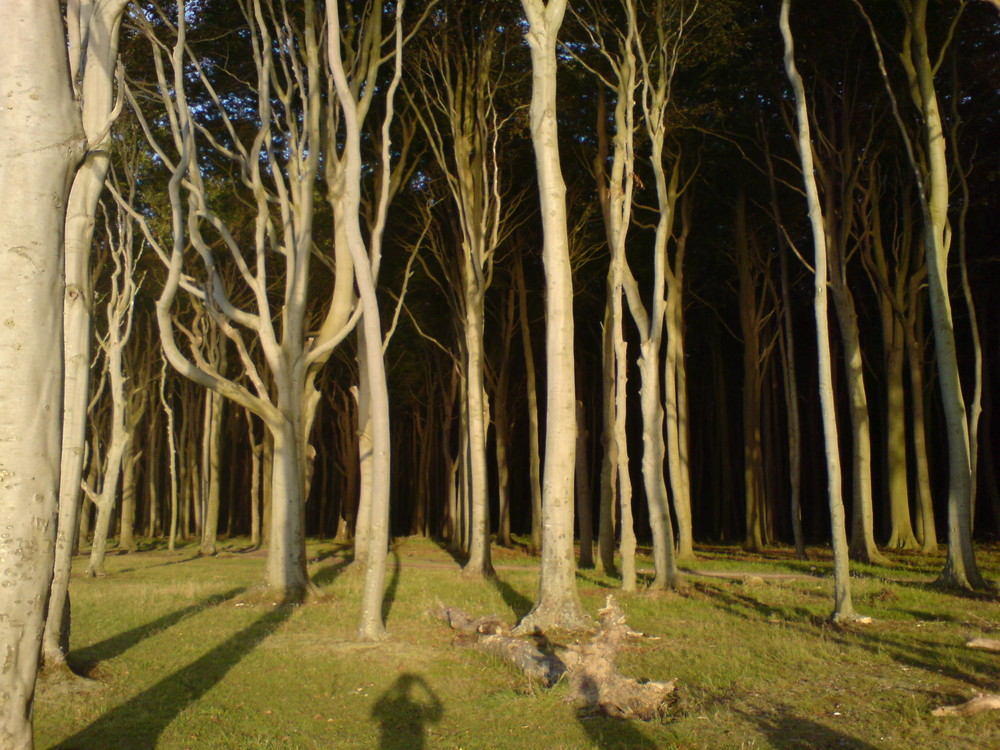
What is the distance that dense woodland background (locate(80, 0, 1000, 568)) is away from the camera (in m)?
17.6

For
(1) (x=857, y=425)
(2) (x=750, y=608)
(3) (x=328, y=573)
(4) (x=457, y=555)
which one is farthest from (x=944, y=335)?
(4) (x=457, y=555)

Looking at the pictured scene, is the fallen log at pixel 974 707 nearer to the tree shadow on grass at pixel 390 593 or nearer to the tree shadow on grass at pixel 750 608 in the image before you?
the tree shadow on grass at pixel 750 608

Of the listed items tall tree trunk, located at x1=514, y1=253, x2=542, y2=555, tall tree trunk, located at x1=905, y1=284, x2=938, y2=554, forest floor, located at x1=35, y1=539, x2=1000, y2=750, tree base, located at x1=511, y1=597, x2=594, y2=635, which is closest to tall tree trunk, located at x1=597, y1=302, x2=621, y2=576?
forest floor, located at x1=35, y1=539, x2=1000, y2=750

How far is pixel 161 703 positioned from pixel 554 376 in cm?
590

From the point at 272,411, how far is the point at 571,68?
10.4 meters

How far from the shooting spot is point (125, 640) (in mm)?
10258

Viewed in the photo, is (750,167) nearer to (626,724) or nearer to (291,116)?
(291,116)

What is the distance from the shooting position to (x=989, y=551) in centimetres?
2098

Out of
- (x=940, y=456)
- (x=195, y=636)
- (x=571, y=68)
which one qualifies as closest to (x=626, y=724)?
(x=195, y=636)

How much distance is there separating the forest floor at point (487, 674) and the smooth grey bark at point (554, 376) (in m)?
1.18

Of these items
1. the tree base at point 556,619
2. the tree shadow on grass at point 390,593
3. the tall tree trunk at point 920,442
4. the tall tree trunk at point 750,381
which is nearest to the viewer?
the tree base at point 556,619

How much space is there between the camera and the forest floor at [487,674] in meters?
6.40

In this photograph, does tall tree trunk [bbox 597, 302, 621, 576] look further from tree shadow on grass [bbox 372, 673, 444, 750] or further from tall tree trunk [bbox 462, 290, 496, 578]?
tree shadow on grass [bbox 372, 673, 444, 750]

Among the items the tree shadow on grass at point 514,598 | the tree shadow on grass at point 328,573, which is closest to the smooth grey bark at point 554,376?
the tree shadow on grass at point 514,598
